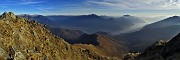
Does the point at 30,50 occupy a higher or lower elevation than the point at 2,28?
lower

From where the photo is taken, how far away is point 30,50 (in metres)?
176

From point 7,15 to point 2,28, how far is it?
1101 inches

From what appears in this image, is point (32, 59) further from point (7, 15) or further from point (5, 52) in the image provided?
point (7, 15)

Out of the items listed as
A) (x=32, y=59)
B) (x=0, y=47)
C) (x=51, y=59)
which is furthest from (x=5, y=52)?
(x=51, y=59)

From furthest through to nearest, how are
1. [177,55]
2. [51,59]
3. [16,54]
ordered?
[51,59] < [16,54] < [177,55]

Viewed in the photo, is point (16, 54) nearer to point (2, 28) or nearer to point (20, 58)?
point (20, 58)

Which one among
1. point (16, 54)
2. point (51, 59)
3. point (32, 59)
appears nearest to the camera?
→ point (16, 54)

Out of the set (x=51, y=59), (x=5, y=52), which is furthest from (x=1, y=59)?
(x=51, y=59)

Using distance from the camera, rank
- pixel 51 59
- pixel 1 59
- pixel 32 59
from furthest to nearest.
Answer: pixel 51 59 → pixel 32 59 → pixel 1 59

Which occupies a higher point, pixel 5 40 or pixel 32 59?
pixel 5 40

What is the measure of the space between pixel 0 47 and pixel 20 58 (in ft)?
37.0

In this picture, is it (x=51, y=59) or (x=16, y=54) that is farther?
(x=51, y=59)

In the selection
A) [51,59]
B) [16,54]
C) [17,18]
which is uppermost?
[17,18]

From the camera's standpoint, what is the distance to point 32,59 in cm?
16750
